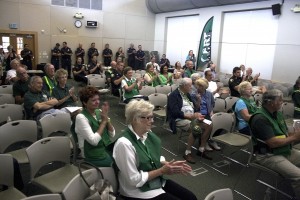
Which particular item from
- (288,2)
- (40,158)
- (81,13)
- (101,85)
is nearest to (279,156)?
→ (40,158)

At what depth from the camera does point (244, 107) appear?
3.90 m

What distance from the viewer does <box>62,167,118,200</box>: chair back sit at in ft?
5.57

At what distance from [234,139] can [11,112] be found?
10.6ft

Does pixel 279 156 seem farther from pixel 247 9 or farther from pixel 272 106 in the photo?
pixel 247 9

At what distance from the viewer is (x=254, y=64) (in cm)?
980

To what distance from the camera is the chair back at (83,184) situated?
170 centimetres

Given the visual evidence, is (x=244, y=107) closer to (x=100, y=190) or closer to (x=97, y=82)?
(x=100, y=190)

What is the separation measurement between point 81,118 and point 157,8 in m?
12.2

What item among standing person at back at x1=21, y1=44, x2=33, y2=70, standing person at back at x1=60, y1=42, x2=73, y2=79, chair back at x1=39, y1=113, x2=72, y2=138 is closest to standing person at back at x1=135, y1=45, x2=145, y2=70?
standing person at back at x1=60, y1=42, x2=73, y2=79

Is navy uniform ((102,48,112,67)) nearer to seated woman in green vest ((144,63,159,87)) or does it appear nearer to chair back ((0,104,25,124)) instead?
seated woman in green vest ((144,63,159,87))

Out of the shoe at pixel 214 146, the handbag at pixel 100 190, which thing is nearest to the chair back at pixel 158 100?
the shoe at pixel 214 146

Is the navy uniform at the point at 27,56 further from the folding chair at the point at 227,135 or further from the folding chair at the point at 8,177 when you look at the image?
the folding chair at the point at 8,177

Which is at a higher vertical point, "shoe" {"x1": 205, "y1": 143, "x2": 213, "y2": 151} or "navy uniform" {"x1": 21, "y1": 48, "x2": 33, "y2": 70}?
"navy uniform" {"x1": 21, "y1": 48, "x2": 33, "y2": 70}

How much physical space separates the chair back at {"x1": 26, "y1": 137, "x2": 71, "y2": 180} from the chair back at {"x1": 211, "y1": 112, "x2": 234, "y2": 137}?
2.11 m
